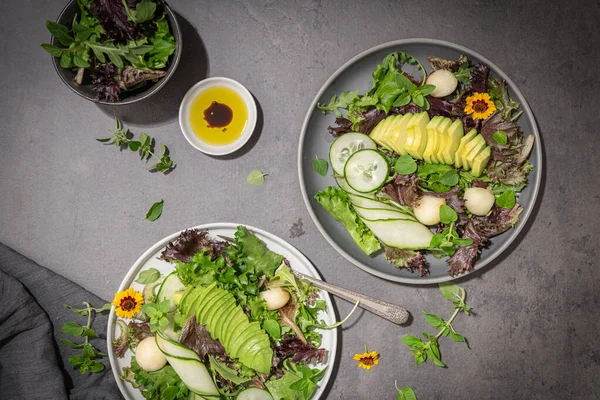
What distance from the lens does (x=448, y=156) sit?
6.64 ft

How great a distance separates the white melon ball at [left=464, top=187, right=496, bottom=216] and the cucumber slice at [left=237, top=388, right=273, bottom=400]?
1.14 metres

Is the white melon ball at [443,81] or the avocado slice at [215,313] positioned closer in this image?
the avocado slice at [215,313]

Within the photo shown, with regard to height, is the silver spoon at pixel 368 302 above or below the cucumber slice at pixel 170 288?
above

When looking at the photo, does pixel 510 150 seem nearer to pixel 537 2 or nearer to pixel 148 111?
pixel 537 2

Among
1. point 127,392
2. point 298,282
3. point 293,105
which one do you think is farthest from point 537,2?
point 127,392

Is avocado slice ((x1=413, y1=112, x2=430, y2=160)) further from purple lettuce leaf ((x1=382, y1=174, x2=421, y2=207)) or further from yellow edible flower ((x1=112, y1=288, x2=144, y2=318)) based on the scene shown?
yellow edible flower ((x1=112, y1=288, x2=144, y2=318))

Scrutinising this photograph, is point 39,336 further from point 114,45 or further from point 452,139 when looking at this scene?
point 452,139

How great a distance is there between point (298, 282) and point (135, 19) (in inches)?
48.2

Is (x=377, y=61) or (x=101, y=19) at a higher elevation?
(x=377, y=61)

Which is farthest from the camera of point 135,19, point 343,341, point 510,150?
point 343,341

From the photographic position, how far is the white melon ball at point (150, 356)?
80.0 inches

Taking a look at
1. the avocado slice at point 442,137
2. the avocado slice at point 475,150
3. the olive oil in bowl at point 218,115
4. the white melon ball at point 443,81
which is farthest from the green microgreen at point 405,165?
the olive oil in bowl at point 218,115

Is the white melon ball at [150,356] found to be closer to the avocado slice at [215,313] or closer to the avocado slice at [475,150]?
the avocado slice at [215,313]

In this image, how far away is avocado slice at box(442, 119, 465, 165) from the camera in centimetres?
202
